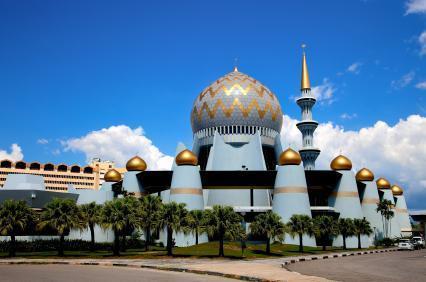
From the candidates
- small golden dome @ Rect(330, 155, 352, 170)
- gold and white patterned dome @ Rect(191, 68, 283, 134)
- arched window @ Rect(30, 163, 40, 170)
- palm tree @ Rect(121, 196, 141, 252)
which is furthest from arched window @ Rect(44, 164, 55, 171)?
palm tree @ Rect(121, 196, 141, 252)

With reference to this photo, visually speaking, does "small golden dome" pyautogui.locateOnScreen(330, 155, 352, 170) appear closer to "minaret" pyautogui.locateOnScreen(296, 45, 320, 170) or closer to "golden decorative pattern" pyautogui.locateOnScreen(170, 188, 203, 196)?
"minaret" pyautogui.locateOnScreen(296, 45, 320, 170)

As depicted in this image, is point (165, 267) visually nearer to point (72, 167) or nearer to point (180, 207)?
point (180, 207)

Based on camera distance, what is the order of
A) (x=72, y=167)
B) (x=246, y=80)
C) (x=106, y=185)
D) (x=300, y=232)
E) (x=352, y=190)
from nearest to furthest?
(x=300, y=232)
(x=352, y=190)
(x=106, y=185)
(x=246, y=80)
(x=72, y=167)

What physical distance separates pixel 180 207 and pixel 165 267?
16595 millimetres

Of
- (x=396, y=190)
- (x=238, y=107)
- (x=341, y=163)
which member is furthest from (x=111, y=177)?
(x=396, y=190)

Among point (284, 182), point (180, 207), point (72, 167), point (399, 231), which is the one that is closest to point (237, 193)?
point (284, 182)

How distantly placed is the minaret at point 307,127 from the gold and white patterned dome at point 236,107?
7713 mm

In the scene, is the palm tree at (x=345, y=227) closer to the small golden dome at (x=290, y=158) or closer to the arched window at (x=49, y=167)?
the small golden dome at (x=290, y=158)

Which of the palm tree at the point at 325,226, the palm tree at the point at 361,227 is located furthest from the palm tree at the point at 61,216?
the palm tree at the point at 361,227

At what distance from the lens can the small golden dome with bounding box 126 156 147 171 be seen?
74688 millimetres

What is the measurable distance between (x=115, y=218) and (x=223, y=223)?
11.1 m

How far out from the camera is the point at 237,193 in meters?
74.8

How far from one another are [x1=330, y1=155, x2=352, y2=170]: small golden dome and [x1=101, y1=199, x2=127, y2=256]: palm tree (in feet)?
131

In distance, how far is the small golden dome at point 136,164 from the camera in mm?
74688
